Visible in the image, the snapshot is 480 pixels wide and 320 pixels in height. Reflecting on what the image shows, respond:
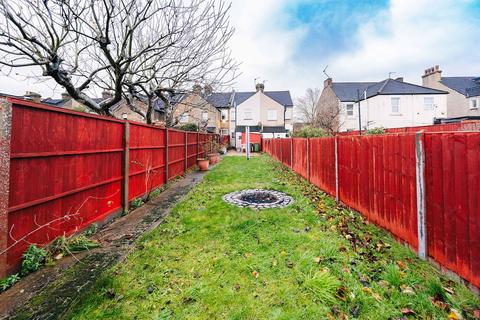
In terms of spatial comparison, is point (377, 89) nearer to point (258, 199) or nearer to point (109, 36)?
point (258, 199)

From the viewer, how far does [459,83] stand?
93.6 ft

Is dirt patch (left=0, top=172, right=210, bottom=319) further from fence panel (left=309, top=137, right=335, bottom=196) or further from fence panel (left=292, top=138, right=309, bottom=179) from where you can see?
fence panel (left=292, top=138, right=309, bottom=179)

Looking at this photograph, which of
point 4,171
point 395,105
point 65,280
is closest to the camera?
point 4,171

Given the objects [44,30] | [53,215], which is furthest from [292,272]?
[44,30]

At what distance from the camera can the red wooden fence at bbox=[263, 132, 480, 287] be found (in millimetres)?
2029

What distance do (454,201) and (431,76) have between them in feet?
118

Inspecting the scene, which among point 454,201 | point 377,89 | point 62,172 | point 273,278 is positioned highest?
point 377,89

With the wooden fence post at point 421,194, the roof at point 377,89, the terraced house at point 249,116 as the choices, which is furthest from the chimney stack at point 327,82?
the wooden fence post at point 421,194

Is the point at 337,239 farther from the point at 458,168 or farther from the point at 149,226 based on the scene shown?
the point at 149,226

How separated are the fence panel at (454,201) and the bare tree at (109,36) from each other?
612 cm

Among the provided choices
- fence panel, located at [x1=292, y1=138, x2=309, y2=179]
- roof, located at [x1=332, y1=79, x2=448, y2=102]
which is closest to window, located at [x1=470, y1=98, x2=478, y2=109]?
roof, located at [x1=332, y1=79, x2=448, y2=102]

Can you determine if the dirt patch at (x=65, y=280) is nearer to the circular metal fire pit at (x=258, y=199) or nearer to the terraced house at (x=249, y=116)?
the circular metal fire pit at (x=258, y=199)

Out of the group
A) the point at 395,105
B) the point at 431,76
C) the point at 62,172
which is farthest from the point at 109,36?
the point at 431,76

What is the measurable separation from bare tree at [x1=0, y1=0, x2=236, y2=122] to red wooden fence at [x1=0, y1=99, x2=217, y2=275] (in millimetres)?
2916
